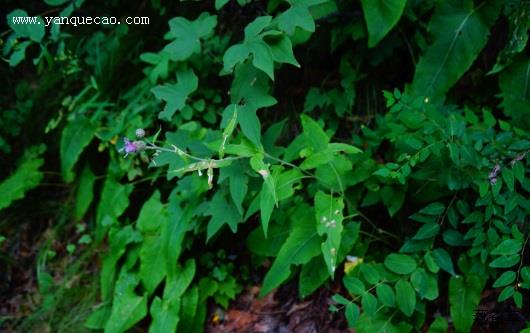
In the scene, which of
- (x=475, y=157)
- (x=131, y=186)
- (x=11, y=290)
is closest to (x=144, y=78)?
(x=131, y=186)

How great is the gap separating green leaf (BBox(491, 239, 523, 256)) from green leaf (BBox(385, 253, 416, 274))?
0.42m

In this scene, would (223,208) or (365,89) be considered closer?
(223,208)

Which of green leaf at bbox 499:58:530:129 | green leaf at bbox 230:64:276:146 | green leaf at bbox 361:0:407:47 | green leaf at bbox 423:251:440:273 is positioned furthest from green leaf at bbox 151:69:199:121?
green leaf at bbox 499:58:530:129

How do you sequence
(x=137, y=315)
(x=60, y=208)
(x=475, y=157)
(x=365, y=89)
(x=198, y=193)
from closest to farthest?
1. (x=475, y=157)
2. (x=198, y=193)
3. (x=137, y=315)
4. (x=365, y=89)
5. (x=60, y=208)

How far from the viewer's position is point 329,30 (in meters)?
3.45

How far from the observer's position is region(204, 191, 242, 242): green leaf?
105 inches

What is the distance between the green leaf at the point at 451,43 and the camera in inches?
115

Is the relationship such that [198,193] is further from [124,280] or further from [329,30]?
[329,30]

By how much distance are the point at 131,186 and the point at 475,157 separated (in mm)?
2360

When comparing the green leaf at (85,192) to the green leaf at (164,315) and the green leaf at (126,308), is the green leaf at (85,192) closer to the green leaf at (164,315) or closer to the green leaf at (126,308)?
the green leaf at (126,308)

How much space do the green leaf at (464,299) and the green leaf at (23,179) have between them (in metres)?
3.17

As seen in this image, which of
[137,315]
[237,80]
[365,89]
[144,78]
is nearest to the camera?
[237,80]

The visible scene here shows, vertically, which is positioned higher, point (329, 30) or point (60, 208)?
point (329, 30)

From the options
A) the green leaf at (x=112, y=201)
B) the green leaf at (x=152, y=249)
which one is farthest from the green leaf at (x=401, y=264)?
the green leaf at (x=112, y=201)
